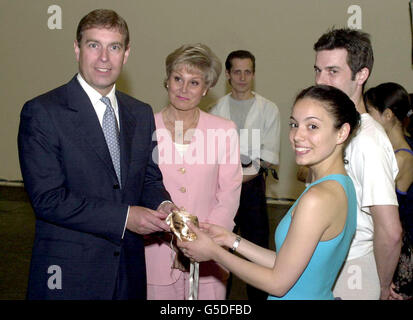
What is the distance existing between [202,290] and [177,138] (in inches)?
32.9

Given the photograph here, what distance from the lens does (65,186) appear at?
7.47 feet

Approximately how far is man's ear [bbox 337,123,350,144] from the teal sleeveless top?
133mm

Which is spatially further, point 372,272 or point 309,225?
point 372,272

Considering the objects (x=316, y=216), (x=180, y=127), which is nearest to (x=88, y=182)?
(x=180, y=127)

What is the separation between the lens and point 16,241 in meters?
5.91

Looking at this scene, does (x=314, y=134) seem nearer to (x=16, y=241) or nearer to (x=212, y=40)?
(x=16, y=241)

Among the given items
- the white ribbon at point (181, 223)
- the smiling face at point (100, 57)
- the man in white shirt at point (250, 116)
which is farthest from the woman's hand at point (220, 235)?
the man in white shirt at point (250, 116)

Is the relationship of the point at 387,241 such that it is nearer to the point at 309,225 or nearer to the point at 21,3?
the point at 309,225

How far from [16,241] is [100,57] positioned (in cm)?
407

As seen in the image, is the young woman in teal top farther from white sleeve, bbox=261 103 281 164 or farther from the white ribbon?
white sleeve, bbox=261 103 281 164

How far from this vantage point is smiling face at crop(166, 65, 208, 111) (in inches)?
119

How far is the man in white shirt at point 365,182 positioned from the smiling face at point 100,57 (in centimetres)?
92

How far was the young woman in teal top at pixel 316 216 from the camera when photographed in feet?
6.06
